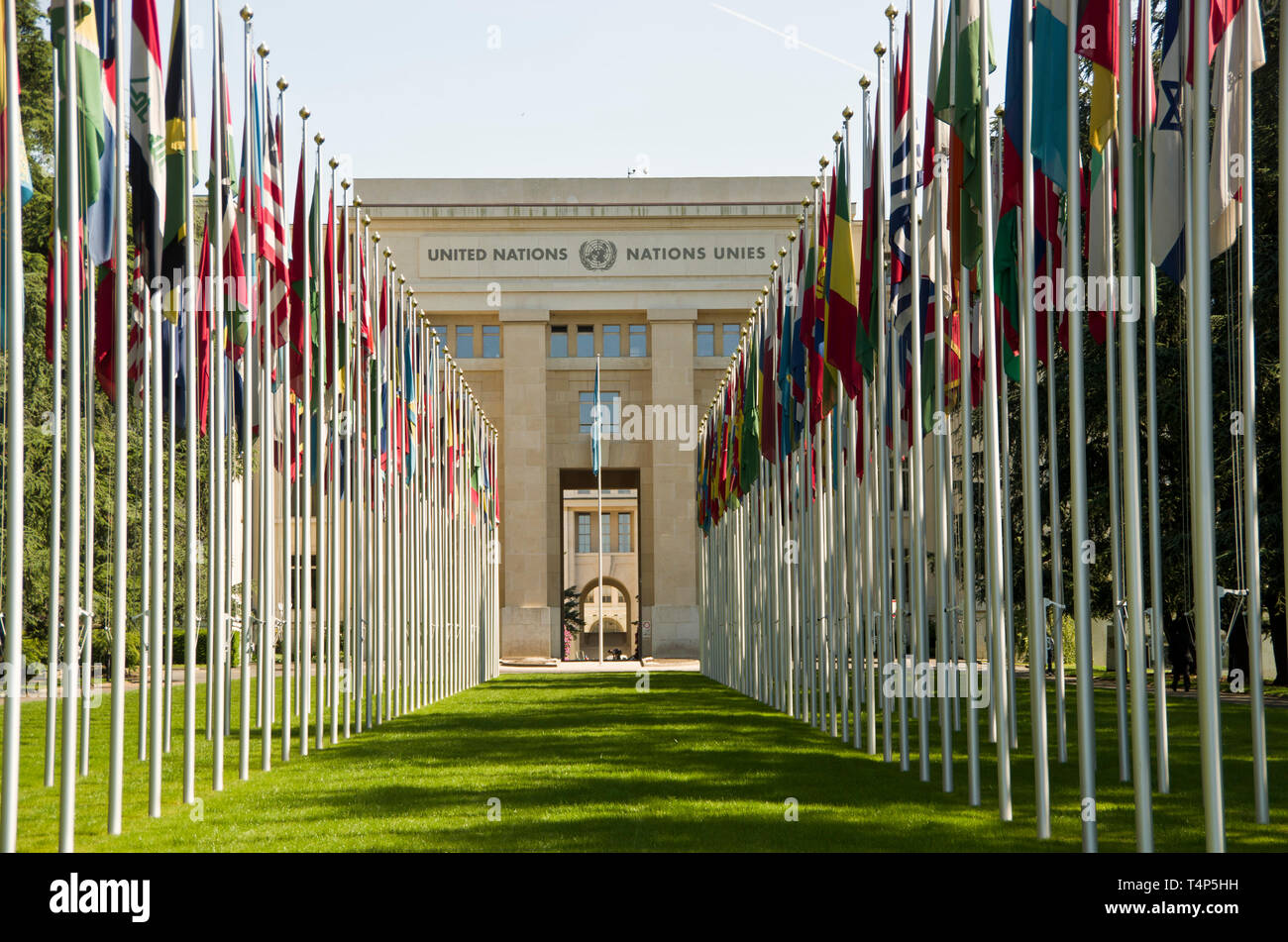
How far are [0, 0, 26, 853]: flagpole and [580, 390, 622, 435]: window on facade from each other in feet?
194

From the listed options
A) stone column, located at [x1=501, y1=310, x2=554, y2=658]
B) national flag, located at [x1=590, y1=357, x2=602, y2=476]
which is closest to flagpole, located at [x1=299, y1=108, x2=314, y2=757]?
national flag, located at [x1=590, y1=357, x2=602, y2=476]

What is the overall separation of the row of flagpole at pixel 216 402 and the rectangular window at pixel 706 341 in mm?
37432

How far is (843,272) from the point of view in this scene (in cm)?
1939

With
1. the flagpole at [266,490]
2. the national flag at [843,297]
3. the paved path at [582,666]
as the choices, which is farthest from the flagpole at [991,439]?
the paved path at [582,666]

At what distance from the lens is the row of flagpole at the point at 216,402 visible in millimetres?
11375

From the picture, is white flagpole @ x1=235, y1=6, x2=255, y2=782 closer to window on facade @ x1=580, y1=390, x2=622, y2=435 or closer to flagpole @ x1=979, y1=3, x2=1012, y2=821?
flagpole @ x1=979, y1=3, x2=1012, y2=821

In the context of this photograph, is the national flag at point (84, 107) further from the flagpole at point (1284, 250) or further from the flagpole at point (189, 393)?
the flagpole at point (1284, 250)

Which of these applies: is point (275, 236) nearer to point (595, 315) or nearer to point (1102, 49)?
point (1102, 49)

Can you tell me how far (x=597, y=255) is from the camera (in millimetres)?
70375

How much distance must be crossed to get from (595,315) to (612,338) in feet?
4.73

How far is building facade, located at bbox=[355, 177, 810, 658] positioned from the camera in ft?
224

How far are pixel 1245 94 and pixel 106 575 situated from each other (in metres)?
32.1
